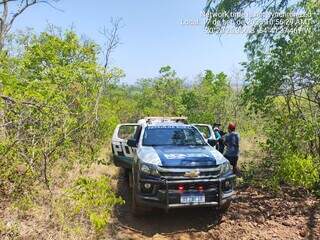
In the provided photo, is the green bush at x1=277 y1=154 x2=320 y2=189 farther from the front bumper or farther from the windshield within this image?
the windshield

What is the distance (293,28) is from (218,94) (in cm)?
1672

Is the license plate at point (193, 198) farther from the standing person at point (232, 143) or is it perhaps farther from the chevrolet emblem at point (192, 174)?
the standing person at point (232, 143)

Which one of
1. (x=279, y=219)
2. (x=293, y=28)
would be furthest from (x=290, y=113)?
(x=279, y=219)

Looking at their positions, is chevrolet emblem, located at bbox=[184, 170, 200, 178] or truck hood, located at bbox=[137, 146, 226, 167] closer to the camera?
chevrolet emblem, located at bbox=[184, 170, 200, 178]

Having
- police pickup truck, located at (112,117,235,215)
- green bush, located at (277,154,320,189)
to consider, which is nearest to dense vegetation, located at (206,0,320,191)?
green bush, located at (277,154,320,189)

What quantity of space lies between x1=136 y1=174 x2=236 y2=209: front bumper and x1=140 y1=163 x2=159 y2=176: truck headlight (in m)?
0.11

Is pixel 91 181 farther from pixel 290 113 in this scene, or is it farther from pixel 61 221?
pixel 290 113

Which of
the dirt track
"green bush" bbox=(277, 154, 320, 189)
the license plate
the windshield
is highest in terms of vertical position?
the windshield

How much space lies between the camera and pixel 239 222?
6.95 meters

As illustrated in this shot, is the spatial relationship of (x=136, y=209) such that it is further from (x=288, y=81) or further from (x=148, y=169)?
(x=288, y=81)

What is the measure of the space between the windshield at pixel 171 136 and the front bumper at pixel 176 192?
4.92ft

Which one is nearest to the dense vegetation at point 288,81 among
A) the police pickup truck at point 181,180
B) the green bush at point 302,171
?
the green bush at point 302,171

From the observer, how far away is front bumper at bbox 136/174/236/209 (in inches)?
259

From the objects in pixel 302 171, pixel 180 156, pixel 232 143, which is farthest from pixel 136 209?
pixel 232 143
